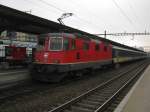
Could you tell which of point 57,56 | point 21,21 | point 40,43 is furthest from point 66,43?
point 21,21

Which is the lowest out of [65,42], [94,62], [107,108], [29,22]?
[107,108]

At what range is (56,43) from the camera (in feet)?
46.4

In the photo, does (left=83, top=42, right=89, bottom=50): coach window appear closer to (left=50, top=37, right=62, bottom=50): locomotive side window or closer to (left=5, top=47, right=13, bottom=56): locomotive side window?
(left=50, top=37, right=62, bottom=50): locomotive side window

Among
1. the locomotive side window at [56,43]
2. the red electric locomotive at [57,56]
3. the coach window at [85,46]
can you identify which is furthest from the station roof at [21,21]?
the locomotive side window at [56,43]

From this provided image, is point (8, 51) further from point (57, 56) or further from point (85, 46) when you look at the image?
point (57, 56)

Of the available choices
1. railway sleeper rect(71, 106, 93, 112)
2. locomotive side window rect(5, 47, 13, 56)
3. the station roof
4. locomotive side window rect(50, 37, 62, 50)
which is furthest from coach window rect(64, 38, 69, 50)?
locomotive side window rect(5, 47, 13, 56)

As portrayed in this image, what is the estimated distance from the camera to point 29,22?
65.5 feet

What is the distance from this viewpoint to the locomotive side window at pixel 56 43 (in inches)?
552

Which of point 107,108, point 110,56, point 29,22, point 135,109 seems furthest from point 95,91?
point 110,56

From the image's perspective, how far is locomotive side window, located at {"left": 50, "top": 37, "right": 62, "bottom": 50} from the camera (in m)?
14.0

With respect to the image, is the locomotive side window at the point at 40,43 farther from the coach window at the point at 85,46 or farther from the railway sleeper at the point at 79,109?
the railway sleeper at the point at 79,109

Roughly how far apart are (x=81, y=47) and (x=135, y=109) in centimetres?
838

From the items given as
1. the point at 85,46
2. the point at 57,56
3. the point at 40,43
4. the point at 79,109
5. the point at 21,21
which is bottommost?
the point at 79,109

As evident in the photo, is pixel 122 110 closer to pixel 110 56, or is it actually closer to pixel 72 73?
pixel 72 73
